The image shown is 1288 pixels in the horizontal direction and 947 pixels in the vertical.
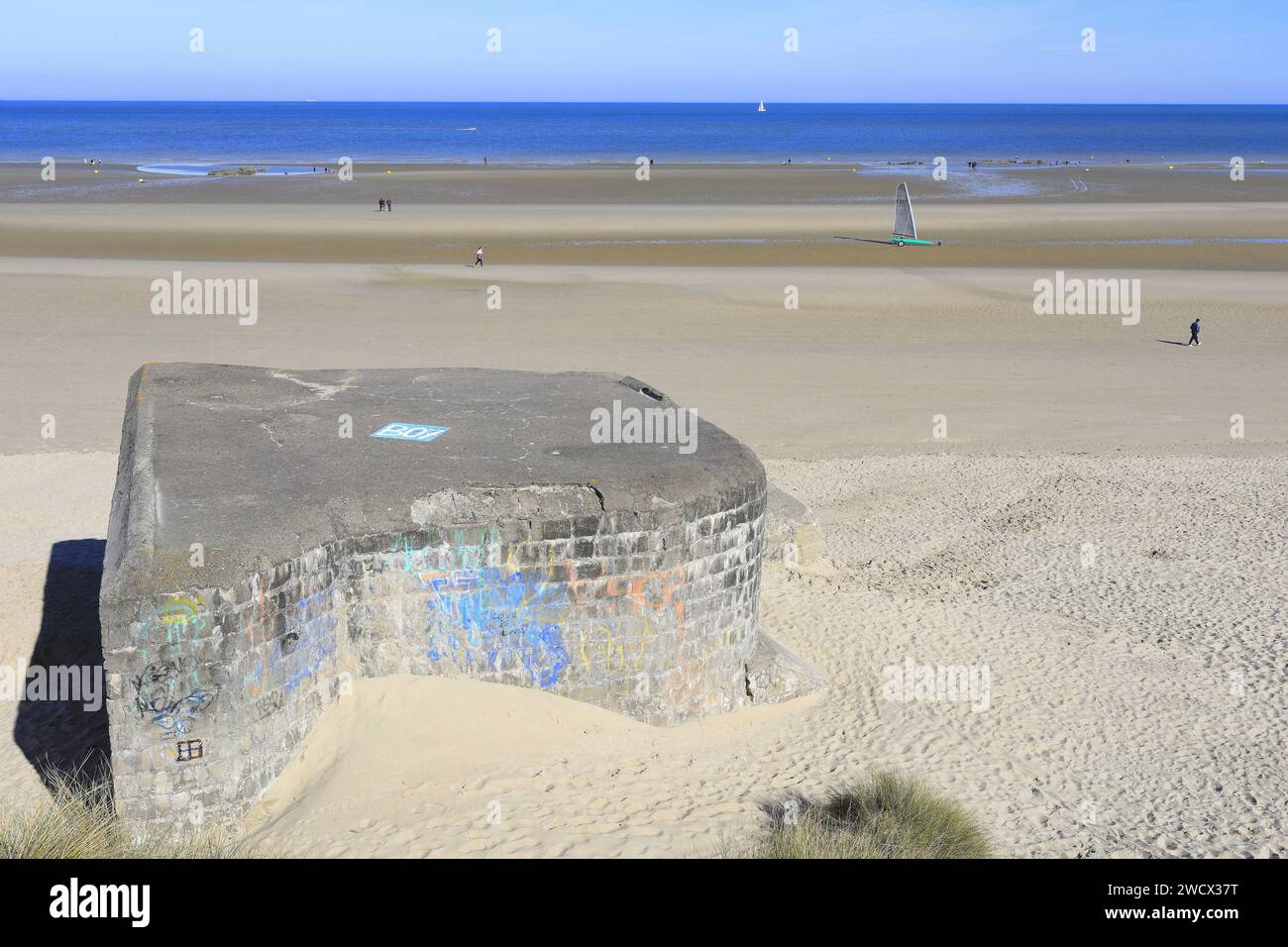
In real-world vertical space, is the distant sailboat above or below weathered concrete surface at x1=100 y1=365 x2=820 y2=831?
above

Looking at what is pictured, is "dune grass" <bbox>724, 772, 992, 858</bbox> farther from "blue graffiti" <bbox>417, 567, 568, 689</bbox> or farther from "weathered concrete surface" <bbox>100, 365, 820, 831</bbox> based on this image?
"blue graffiti" <bbox>417, 567, 568, 689</bbox>

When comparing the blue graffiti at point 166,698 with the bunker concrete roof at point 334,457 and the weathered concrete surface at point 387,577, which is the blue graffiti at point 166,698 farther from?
the bunker concrete roof at point 334,457

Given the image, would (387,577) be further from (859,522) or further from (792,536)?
(859,522)

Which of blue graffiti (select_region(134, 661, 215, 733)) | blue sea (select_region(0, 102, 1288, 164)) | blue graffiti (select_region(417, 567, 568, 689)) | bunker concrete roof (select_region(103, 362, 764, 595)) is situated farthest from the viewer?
blue sea (select_region(0, 102, 1288, 164))

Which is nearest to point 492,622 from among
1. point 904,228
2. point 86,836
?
point 86,836

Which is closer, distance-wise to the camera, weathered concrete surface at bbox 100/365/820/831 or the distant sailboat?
weathered concrete surface at bbox 100/365/820/831

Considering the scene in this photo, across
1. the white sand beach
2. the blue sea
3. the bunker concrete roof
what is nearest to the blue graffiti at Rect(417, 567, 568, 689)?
the white sand beach
